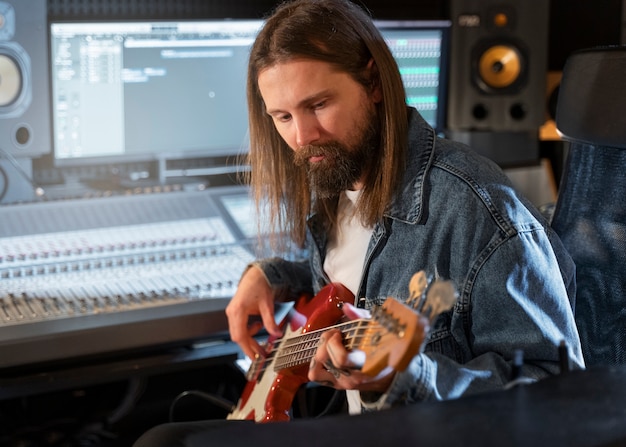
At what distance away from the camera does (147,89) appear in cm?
236

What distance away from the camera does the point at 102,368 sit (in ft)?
5.96

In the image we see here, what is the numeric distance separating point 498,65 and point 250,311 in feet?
4.15

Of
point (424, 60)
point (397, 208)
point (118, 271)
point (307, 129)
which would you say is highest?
point (424, 60)

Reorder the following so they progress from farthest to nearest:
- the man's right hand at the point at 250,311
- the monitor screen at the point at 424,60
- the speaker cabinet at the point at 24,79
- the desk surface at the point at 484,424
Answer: the monitor screen at the point at 424,60
the speaker cabinet at the point at 24,79
the man's right hand at the point at 250,311
the desk surface at the point at 484,424

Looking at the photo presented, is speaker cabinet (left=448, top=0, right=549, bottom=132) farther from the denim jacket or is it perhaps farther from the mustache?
the mustache

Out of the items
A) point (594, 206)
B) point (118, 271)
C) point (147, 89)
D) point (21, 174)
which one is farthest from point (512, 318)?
point (21, 174)

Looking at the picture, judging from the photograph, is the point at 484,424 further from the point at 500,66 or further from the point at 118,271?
the point at 500,66

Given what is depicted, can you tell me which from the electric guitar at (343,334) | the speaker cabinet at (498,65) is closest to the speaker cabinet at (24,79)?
the electric guitar at (343,334)

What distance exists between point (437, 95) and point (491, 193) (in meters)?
1.29

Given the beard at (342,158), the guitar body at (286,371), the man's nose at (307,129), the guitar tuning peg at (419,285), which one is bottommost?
the guitar body at (286,371)

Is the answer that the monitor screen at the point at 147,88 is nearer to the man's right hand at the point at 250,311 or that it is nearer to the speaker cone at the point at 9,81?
the speaker cone at the point at 9,81

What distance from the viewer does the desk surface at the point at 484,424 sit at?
0.87 metres

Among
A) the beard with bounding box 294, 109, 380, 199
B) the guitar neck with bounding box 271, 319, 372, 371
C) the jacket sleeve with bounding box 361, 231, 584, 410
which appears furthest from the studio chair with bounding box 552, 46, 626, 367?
the guitar neck with bounding box 271, 319, 372, 371

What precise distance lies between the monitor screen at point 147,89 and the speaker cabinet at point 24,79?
28 mm
